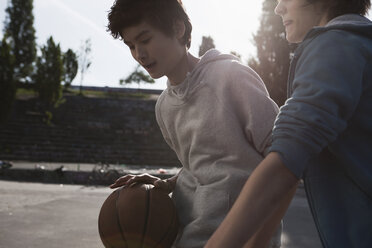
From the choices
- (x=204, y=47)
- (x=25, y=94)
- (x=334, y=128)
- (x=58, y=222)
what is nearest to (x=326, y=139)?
(x=334, y=128)

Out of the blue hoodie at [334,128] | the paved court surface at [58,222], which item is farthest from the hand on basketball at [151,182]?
the paved court surface at [58,222]

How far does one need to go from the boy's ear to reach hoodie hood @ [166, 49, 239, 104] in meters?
0.17

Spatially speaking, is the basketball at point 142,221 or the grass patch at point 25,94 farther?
the grass patch at point 25,94

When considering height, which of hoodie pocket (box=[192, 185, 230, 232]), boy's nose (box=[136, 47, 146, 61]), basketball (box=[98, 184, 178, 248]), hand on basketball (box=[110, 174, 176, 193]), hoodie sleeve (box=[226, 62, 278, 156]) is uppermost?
boy's nose (box=[136, 47, 146, 61])

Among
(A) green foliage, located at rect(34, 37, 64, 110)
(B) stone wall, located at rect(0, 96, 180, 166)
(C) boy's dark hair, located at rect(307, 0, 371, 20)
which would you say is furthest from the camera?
(A) green foliage, located at rect(34, 37, 64, 110)

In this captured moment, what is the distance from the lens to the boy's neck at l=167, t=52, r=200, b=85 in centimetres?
185

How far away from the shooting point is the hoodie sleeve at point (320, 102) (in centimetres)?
77

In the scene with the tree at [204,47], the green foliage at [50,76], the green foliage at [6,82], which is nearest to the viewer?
the tree at [204,47]

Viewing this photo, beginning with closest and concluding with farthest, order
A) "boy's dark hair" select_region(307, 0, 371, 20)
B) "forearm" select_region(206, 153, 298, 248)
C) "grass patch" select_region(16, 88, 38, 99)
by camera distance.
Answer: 1. "forearm" select_region(206, 153, 298, 248)
2. "boy's dark hair" select_region(307, 0, 371, 20)
3. "grass patch" select_region(16, 88, 38, 99)

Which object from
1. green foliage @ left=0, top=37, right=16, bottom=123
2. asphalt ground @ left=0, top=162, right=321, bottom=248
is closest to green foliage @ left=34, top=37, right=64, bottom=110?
green foliage @ left=0, top=37, right=16, bottom=123

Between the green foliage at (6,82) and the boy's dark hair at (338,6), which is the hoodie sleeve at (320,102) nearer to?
the boy's dark hair at (338,6)

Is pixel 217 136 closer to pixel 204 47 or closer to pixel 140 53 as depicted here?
pixel 140 53

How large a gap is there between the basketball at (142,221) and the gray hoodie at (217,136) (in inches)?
2.7

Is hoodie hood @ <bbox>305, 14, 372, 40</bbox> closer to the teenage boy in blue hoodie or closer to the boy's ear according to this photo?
the teenage boy in blue hoodie
